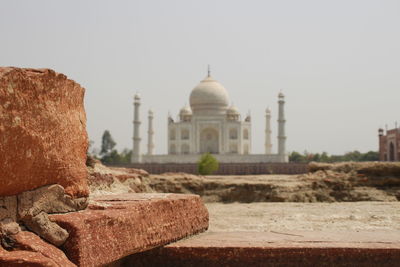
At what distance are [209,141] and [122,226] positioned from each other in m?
35.1

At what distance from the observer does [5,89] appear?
42.1 inches

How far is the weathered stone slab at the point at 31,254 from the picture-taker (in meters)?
1.00

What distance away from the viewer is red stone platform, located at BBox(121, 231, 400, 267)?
1.52 meters

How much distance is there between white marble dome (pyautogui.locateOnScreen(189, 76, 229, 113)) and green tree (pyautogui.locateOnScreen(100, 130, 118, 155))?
11.5 m

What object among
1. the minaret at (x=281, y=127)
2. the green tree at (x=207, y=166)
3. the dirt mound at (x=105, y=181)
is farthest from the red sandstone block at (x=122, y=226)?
the minaret at (x=281, y=127)

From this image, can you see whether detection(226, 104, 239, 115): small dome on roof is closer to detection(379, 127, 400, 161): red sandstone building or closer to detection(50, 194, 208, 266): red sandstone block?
detection(379, 127, 400, 161): red sandstone building

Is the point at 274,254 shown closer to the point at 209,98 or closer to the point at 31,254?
the point at 31,254

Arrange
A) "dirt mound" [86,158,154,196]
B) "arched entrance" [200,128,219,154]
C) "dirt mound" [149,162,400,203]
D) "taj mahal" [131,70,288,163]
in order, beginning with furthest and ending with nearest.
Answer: "arched entrance" [200,128,219,154], "taj mahal" [131,70,288,163], "dirt mound" [149,162,400,203], "dirt mound" [86,158,154,196]

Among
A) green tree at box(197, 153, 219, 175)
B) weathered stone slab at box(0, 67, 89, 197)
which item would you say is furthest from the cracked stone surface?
green tree at box(197, 153, 219, 175)

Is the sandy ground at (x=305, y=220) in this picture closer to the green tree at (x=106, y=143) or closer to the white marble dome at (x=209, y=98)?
the white marble dome at (x=209, y=98)

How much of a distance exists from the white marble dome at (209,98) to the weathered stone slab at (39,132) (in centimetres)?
3404

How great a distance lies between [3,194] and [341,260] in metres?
0.99

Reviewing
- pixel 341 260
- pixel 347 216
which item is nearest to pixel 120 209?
pixel 341 260

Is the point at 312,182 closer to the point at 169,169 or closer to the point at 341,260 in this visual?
the point at 341,260
